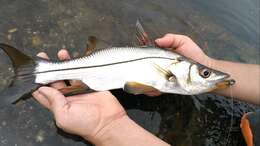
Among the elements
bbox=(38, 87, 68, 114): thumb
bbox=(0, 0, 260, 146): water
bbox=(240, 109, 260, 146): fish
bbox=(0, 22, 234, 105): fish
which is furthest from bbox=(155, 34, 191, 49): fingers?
bbox=(38, 87, 68, 114): thumb

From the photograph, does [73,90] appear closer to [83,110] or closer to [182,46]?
[83,110]

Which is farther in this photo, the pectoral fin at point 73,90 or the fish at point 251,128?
the fish at point 251,128

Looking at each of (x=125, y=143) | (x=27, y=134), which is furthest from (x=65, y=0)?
(x=125, y=143)

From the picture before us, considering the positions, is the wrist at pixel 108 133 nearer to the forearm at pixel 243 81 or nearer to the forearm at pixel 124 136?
the forearm at pixel 124 136

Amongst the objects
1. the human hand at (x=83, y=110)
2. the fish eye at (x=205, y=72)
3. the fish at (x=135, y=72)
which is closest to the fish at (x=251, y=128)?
the fish at (x=135, y=72)

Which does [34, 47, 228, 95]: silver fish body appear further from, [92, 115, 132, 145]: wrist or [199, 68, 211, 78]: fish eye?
[92, 115, 132, 145]: wrist
